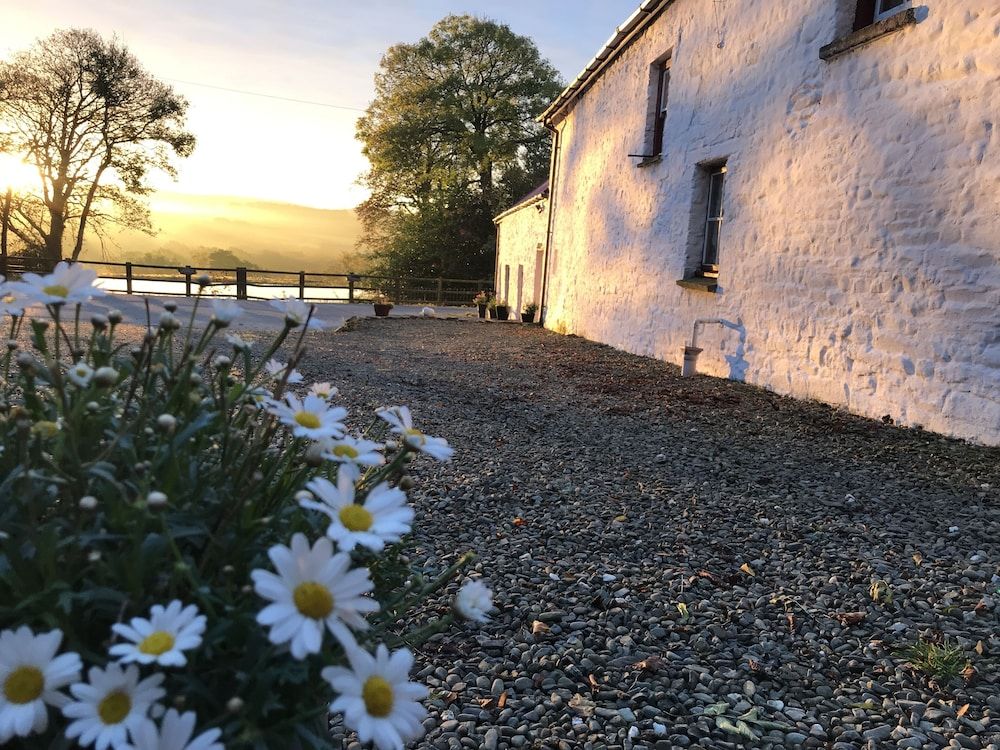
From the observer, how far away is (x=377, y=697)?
2.35 ft

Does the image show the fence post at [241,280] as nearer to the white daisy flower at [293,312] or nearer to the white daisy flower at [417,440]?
the white daisy flower at [293,312]

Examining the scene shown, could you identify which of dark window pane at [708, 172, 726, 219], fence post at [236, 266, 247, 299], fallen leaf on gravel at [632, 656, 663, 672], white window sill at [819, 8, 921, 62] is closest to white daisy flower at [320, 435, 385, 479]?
fallen leaf on gravel at [632, 656, 663, 672]

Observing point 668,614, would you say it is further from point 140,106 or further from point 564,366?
point 140,106

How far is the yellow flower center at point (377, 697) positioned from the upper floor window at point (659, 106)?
365 inches

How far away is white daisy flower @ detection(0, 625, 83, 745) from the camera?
0.66m

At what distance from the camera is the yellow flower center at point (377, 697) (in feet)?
2.33

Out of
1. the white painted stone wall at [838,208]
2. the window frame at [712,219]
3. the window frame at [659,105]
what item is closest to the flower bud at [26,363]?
the white painted stone wall at [838,208]

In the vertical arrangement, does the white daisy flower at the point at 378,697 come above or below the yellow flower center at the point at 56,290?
below

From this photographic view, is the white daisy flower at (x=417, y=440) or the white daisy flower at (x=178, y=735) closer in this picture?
the white daisy flower at (x=178, y=735)

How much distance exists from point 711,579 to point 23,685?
2208 mm

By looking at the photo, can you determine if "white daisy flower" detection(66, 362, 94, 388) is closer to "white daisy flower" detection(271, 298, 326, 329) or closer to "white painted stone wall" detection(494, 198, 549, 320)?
"white daisy flower" detection(271, 298, 326, 329)

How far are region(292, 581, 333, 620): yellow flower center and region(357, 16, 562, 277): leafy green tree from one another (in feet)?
83.2

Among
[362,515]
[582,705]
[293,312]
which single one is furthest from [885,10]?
[362,515]

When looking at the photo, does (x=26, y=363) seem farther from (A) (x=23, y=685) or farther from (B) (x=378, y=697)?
(B) (x=378, y=697)
